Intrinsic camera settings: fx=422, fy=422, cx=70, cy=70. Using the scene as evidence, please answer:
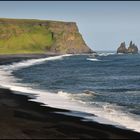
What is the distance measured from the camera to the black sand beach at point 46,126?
872 inches

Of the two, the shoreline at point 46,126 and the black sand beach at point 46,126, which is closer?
the black sand beach at point 46,126

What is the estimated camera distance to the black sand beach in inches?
872

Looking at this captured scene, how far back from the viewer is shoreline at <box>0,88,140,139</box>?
73.2ft

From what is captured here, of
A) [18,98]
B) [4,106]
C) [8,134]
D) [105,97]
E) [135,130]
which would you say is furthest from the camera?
[105,97]

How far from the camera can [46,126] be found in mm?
24469

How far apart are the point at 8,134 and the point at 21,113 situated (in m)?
6.79

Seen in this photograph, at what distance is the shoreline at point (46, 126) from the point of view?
2231 cm

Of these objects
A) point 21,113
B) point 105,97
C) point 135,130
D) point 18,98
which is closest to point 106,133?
point 135,130

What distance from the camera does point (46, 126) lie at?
2447cm

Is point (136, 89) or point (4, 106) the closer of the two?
point (4, 106)

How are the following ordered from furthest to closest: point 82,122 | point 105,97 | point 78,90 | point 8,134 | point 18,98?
point 78,90 < point 105,97 < point 18,98 < point 82,122 < point 8,134

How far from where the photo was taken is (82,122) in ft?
85.4

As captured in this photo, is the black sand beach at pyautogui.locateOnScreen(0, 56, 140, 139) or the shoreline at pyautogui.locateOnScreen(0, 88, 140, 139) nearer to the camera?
the black sand beach at pyautogui.locateOnScreen(0, 56, 140, 139)

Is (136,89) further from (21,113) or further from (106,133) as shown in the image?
(106,133)
